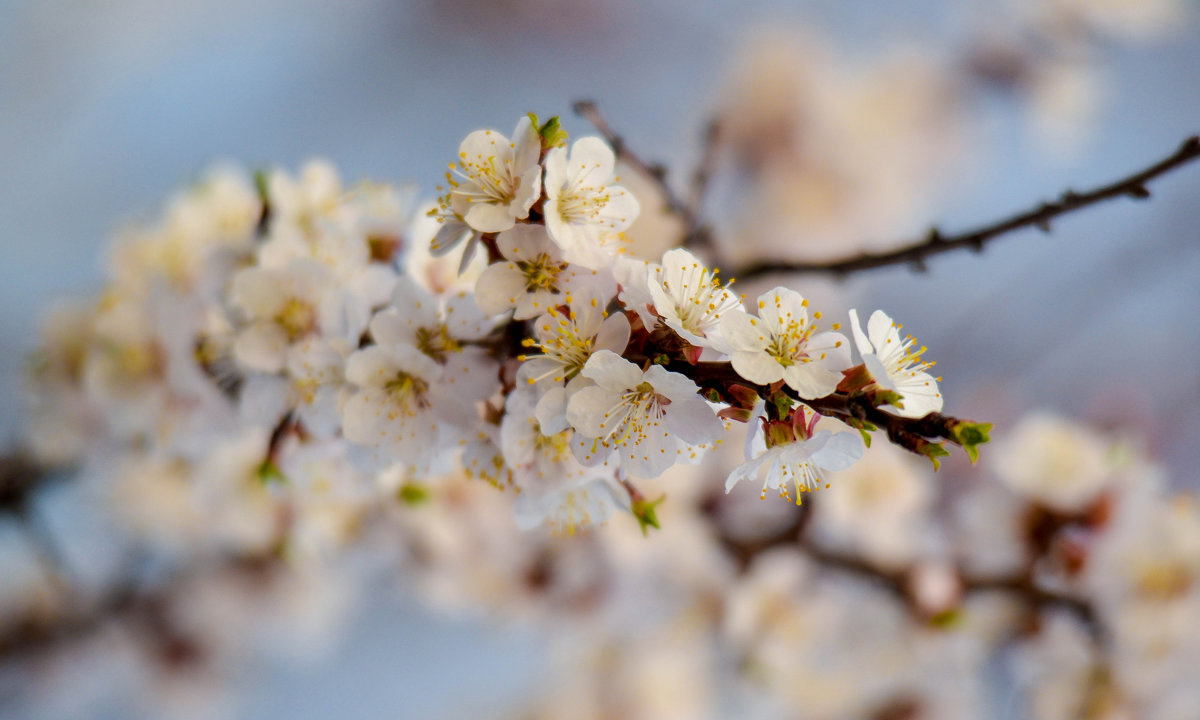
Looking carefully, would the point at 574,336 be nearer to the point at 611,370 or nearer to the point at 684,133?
the point at 611,370

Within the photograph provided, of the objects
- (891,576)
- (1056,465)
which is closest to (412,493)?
(891,576)

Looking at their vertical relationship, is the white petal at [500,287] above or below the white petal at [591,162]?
below

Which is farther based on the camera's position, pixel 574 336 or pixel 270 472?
pixel 270 472

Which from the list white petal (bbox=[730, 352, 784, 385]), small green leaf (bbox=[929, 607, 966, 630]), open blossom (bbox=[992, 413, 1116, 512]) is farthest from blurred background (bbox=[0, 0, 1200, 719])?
white petal (bbox=[730, 352, 784, 385])

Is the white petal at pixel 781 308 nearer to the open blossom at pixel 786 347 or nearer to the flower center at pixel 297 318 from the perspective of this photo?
the open blossom at pixel 786 347

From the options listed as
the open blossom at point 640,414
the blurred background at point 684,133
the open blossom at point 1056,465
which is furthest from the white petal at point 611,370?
the blurred background at point 684,133

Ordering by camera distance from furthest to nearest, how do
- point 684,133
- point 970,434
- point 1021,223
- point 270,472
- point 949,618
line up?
point 684,133 < point 949,618 < point 270,472 < point 1021,223 < point 970,434
